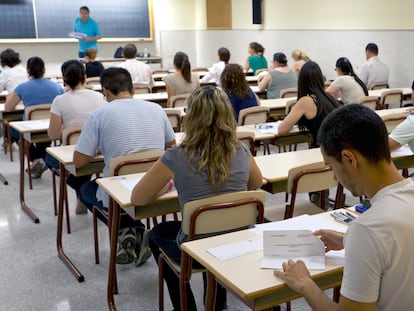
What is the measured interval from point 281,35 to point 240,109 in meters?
6.18

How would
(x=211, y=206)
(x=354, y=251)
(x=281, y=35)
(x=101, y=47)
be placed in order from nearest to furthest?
(x=354, y=251) < (x=211, y=206) < (x=281, y=35) < (x=101, y=47)

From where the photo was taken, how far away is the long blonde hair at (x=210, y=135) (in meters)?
2.34

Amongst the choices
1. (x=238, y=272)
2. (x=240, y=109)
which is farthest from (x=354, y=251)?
(x=240, y=109)

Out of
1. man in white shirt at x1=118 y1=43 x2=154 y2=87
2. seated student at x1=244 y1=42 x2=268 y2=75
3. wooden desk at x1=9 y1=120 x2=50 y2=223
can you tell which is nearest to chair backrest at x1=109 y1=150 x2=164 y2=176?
Answer: wooden desk at x1=9 y1=120 x2=50 y2=223

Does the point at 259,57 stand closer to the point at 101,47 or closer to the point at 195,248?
the point at 101,47

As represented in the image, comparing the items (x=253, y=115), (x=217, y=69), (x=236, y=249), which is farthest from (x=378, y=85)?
(x=236, y=249)

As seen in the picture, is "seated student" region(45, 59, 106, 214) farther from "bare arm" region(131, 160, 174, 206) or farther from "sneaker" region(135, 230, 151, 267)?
"bare arm" region(131, 160, 174, 206)

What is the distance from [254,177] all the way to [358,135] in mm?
1276

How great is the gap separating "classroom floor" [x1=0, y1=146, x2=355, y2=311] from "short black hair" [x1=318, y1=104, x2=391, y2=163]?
1744mm

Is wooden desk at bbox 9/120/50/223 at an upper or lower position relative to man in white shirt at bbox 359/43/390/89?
lower

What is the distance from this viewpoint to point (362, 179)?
1.38 m

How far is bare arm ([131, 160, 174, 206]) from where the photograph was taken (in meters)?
2.36

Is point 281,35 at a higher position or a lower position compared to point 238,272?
higher

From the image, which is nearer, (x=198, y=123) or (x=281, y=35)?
(x=198, y=123)
